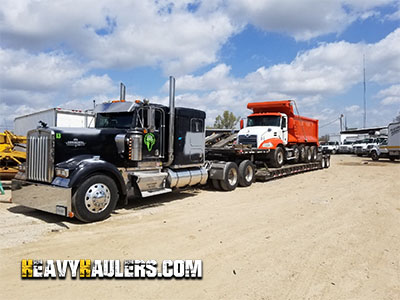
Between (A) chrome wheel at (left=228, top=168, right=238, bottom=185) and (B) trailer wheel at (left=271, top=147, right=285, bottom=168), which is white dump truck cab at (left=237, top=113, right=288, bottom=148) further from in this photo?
(A) chrome wheel at (left=228, top=168, right=238, bottom=185)

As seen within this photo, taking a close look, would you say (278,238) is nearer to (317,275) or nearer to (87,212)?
(317,275)

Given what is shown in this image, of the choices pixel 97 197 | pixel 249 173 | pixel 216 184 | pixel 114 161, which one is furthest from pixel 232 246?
pixel 249 173

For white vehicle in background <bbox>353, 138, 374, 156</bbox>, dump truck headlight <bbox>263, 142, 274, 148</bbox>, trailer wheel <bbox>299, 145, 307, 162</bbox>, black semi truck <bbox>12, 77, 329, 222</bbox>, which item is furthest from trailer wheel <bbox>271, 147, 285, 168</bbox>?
white vehicle in background <bbox>353, 138, 374, 156</bbox>

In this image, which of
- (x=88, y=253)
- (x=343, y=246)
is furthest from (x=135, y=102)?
(x=343, y=246)

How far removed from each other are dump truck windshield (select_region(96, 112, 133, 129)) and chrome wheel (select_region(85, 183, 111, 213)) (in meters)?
1.90

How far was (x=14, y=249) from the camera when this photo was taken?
481cm

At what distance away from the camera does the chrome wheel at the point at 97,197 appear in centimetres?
626

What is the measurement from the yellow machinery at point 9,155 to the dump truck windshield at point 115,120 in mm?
4787

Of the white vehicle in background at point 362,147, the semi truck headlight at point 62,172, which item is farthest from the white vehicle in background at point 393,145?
the semi truck headlight at point 62,172

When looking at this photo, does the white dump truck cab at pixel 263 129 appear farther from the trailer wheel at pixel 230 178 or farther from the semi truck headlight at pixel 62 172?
the semi truck headlight at pixel 62 172

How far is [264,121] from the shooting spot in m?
15.1

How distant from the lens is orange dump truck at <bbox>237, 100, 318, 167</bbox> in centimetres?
1426

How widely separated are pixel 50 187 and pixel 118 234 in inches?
69.7

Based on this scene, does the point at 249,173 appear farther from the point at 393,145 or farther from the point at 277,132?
the point at 393,145
